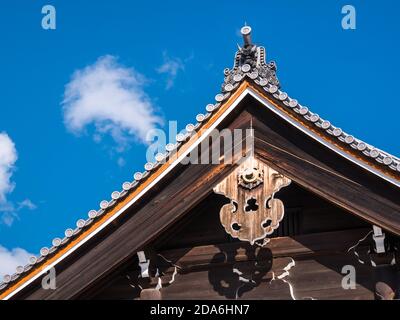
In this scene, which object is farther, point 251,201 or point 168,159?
point 168,159

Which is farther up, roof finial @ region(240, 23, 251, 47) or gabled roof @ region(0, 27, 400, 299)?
roof finial @ region(240, 23, 251, 47)

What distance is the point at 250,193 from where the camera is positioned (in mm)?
12180

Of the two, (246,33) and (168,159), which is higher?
(246,33)

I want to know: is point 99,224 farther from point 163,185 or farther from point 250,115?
point 250,115

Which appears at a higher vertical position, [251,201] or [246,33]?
[246,33]

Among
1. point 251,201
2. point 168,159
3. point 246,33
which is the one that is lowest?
point 251,201

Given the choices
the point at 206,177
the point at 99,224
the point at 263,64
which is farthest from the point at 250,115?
the point at 263,64

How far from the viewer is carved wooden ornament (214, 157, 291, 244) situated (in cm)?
1197

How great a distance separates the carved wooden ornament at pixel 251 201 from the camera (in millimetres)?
Result: 11969

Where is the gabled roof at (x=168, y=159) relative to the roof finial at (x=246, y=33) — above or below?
below

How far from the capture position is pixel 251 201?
1223 cm
